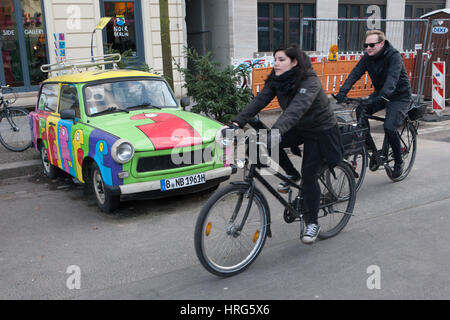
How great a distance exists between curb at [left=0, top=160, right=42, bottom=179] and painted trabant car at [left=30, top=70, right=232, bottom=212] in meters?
0.71

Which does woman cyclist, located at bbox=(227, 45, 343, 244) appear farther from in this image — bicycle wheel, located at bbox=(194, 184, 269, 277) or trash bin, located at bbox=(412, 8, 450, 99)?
trash bin, located at bbox=(412, 8, 450, 99)

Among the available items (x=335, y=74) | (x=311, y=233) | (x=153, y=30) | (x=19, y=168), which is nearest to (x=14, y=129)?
(x=19, y=168)

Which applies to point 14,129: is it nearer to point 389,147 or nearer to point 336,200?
point 336,200

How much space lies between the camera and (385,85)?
5.57 metres

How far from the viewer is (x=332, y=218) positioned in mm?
4629

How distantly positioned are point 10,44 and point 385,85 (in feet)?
35.0

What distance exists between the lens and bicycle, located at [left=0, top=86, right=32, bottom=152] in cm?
823

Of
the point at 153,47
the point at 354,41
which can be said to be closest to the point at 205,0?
the point at 153,47

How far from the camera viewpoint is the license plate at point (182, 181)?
5219mm

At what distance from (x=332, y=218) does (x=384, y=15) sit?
1780 centimetres
